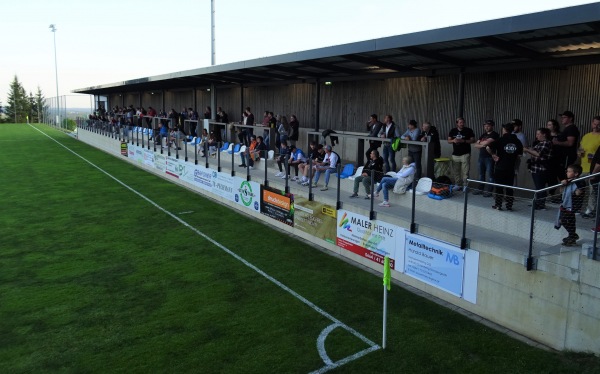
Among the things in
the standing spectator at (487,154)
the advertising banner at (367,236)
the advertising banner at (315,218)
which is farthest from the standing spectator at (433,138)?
the advertising banner at (315,218)

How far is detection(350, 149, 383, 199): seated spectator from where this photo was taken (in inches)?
458

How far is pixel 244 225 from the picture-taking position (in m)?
14.5

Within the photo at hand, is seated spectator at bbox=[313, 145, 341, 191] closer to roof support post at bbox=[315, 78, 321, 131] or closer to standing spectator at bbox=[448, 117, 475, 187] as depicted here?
standing spectator at bbox=[448, 117, 475, 187]

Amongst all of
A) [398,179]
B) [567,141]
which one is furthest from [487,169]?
[398,179]

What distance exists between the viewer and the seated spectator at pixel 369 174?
11.6 meters

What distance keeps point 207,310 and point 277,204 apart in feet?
19.8

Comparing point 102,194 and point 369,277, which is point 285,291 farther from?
point 102,194

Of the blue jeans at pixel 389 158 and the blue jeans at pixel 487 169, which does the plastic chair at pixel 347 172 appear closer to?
the blue jeans at pixel 389 158

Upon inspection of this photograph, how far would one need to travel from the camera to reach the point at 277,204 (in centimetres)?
1420

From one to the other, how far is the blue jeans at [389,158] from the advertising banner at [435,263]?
3.86m

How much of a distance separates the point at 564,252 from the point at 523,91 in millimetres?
6973

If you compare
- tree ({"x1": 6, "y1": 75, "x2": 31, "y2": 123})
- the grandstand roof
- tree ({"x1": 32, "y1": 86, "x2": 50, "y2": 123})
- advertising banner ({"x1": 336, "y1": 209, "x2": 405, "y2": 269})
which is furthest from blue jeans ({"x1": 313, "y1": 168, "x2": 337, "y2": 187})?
tree ({"x1": 6, "y1": 75, "x2": 31, "y2": 123})

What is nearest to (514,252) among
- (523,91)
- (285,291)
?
(285,291)

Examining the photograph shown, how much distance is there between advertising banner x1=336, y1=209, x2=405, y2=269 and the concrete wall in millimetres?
1119
